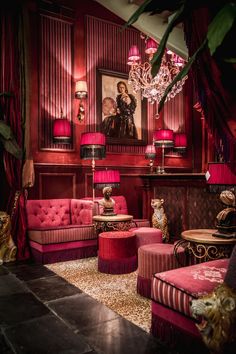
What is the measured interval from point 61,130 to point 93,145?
75cm

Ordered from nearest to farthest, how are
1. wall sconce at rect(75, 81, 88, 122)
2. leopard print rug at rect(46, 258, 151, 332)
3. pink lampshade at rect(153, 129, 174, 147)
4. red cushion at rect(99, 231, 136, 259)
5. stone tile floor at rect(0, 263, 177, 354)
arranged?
stone tile floor at rect(0, 263, 177, 354) → leopard print rug at rect(46, 258, 151, 332) → red cushion at rect(99, 231, 136, 259) → wall sconce at rect(75, 81, 88, 122) → pink lampshade at rect(153, 129, 174, 147)

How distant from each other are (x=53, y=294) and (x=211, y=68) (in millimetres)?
2449

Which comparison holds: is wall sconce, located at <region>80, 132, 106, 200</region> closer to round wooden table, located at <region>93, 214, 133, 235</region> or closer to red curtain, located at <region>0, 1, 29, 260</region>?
red curtain, located at <region>0, 1, 29, 260</region>

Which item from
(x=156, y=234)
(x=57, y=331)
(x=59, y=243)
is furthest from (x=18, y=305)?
(x=156, y=234)

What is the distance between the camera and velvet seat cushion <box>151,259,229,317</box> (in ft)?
6.26

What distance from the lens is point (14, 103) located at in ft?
15.0

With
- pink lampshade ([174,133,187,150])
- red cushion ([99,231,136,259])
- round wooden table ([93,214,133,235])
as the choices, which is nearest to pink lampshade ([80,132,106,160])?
round wooden table ([93,214,133,235])

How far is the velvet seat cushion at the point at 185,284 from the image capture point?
75.1 inches

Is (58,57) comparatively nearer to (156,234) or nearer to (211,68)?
(156,234)

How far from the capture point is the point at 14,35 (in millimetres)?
4660

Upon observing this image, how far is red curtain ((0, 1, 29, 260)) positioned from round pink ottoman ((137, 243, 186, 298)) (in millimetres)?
2108

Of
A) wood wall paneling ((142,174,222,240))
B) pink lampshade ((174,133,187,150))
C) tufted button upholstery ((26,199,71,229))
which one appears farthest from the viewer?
pink lampshade ((174,133,187,150))

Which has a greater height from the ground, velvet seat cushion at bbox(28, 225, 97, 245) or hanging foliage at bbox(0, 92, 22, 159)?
hanging foliage at bbox(0, 92, 22, 159)

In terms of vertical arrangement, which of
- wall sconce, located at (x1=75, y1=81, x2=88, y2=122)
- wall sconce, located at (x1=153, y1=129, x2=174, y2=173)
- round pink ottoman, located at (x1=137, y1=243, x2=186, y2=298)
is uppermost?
wall sconce, located at (x1=75, y1=81, x2=88, y2=122)
